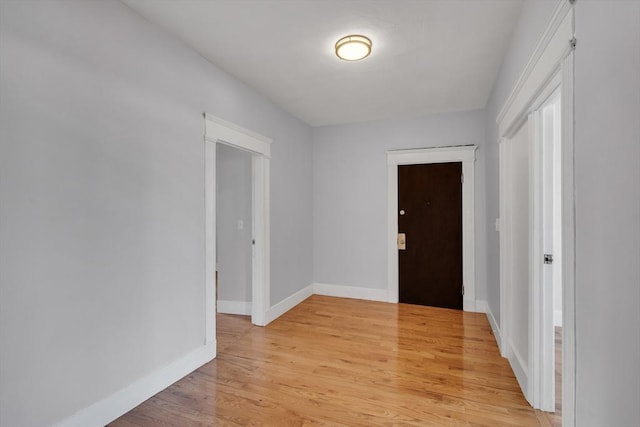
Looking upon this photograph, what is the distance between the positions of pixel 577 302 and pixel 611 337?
274 millimetres

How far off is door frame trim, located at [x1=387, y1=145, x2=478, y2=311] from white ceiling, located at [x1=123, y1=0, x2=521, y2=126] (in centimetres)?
72

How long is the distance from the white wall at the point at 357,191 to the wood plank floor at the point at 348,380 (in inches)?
45.1

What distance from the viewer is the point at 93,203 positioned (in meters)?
1.80

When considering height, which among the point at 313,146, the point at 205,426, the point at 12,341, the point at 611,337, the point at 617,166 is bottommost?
the point at 205,426

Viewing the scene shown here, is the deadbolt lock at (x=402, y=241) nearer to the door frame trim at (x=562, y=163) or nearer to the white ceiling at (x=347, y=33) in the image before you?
the white ceiling at (x=347, y=33)

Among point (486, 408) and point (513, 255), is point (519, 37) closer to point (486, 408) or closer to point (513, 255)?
point (513, 255)

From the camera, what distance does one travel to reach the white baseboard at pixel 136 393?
1.76 m

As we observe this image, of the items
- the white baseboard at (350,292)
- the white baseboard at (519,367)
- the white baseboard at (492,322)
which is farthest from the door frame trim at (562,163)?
the white baseboard at (350,292)

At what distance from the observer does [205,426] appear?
6.17 feet

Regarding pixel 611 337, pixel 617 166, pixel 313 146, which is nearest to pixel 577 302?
pixel 611 337

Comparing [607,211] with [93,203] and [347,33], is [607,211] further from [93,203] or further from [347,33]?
[93,203]

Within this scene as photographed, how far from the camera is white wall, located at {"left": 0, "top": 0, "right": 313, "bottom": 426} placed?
148cm

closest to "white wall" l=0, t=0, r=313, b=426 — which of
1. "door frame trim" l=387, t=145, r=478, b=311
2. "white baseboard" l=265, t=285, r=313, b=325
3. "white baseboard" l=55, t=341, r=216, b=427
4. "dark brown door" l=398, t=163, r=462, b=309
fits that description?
"white baseboard" l=55, t=341, r=216, b=427

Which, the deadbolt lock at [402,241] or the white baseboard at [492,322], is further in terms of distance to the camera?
the deadbolt lock at [402,241]
